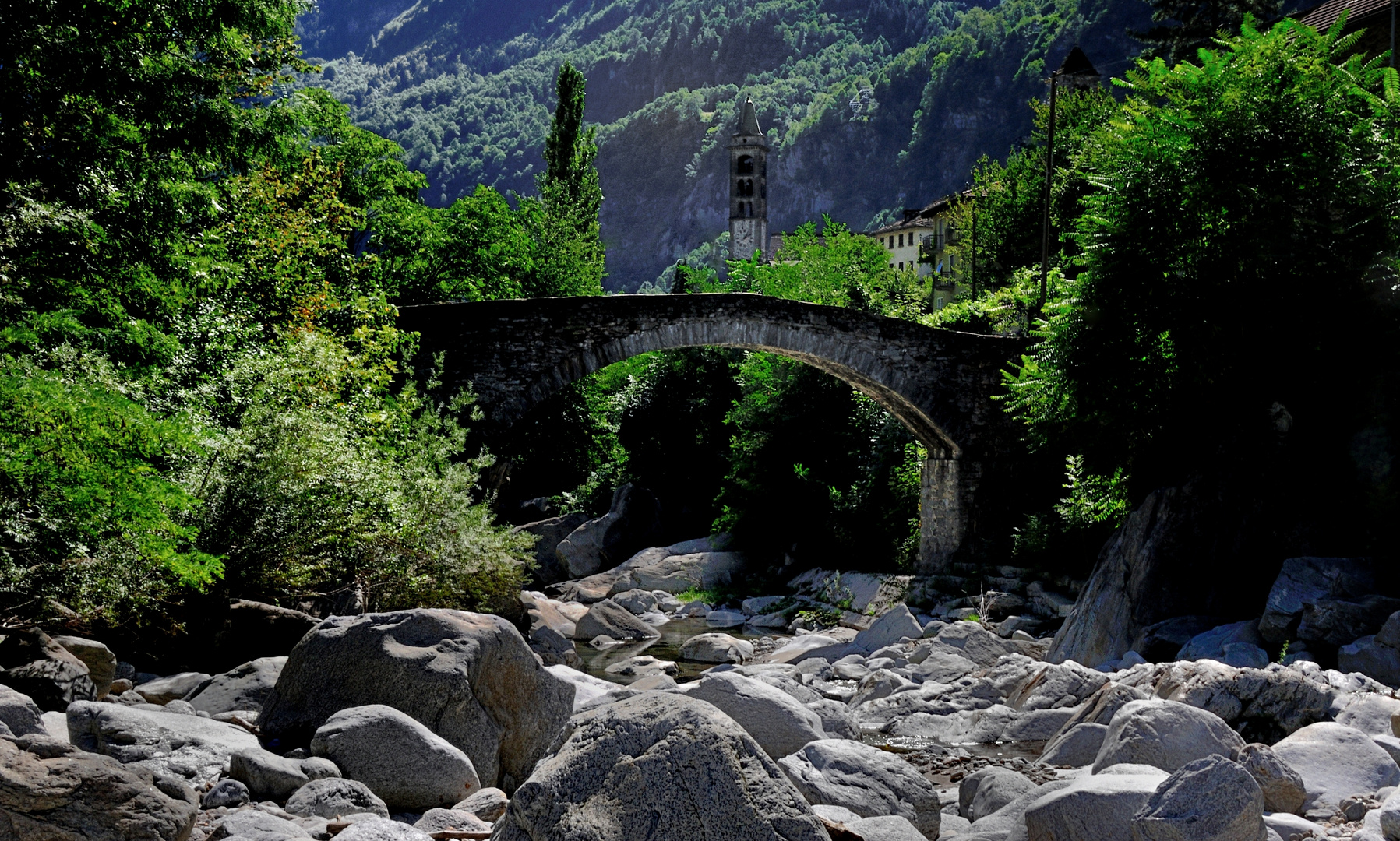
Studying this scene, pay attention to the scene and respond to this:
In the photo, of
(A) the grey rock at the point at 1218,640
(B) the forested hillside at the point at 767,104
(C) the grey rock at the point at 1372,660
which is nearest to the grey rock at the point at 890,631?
(A) the grey rock at the point at 1218,640

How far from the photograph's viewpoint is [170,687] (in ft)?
26.4

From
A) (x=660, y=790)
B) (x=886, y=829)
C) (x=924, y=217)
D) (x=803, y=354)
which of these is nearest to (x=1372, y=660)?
(x=886, y=829)

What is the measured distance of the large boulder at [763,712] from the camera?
24.1ft

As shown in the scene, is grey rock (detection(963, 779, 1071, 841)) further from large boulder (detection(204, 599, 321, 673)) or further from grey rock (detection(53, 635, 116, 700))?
large boulder (detection(204, 599, 321, 673))

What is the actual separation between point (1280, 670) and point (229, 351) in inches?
397

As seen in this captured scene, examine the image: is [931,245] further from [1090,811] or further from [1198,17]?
[1090,811]

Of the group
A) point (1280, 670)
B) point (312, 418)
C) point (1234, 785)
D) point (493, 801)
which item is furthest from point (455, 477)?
point (1234, 785)

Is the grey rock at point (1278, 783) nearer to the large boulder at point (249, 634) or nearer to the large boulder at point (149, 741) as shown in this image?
the large boulder at point (149, 741)

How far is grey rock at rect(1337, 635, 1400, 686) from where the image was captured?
9055 millimetres

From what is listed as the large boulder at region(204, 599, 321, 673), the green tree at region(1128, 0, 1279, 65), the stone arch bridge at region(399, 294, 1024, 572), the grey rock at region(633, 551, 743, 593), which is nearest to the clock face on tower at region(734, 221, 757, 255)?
the green tree at region(1128, 0, 1279, 65)

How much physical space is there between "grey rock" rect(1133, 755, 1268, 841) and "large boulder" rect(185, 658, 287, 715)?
5.26 m

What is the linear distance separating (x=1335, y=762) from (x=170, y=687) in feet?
24.8

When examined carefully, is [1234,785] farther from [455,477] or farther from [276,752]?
[455,477]

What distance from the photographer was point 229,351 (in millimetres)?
11711
